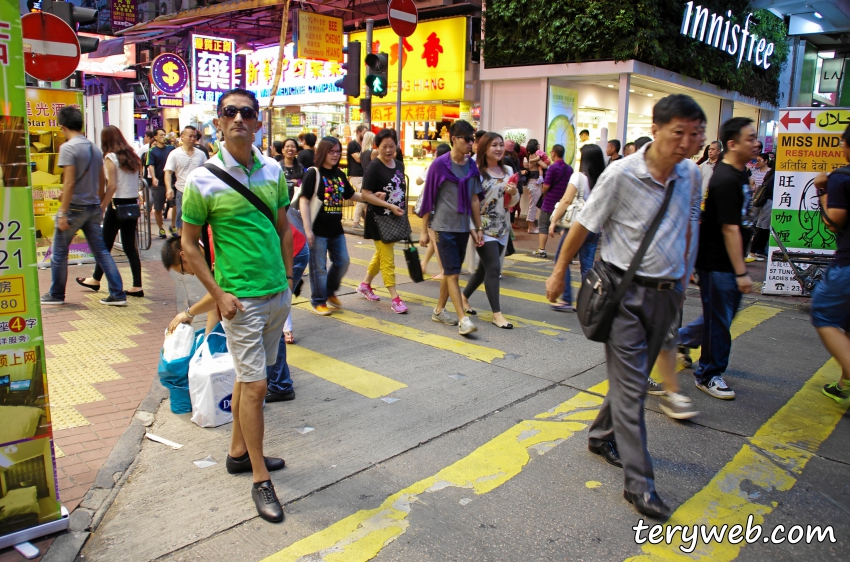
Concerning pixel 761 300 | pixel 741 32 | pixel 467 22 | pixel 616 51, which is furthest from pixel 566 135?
pixel 761 300

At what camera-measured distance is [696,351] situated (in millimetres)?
6156

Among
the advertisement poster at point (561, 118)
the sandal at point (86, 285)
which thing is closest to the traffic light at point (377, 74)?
the advertisement poster at point (561, 118)

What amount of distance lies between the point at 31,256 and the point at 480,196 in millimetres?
4398

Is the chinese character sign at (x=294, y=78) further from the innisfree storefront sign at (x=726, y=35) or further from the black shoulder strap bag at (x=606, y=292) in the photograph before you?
the black shoulder strap bag at (x=606, y=292)

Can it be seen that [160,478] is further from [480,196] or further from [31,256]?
[480,196]

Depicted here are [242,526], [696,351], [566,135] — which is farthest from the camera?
[566,135]

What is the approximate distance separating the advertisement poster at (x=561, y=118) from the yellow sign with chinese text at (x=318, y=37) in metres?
5.55

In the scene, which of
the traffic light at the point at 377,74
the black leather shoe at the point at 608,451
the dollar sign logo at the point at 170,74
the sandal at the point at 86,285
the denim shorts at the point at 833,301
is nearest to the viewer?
the black leather shoe at the point at 608,451

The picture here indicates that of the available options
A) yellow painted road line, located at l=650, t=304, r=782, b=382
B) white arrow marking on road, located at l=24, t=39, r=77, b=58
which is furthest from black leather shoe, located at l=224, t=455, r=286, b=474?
white arrow marking on road, located at l=24, t=39, r=77, b=58

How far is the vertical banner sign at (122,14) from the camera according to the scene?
992 inches

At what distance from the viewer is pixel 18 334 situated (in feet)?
9.64

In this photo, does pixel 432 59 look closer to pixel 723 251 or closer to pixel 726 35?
pixel 726 35

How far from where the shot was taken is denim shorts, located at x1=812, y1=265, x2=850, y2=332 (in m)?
4.38

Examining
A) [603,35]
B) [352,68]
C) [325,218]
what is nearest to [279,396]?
[325,218]
